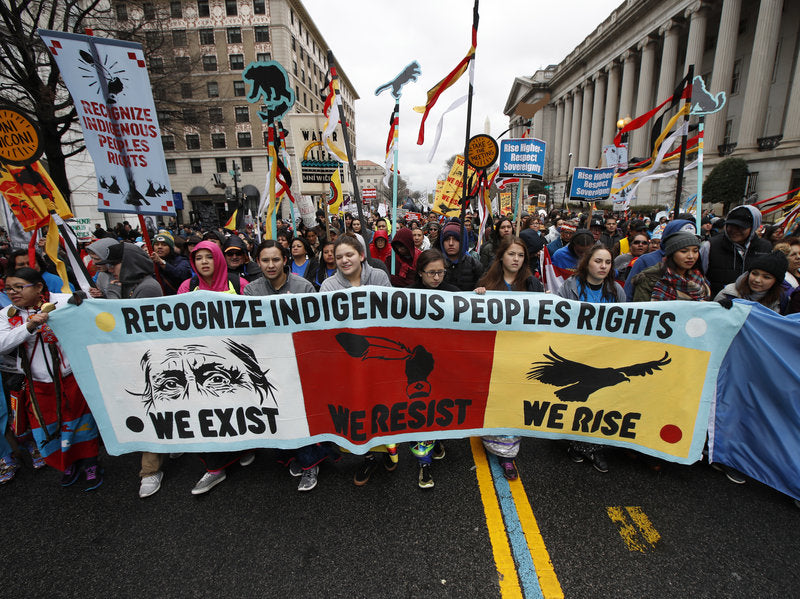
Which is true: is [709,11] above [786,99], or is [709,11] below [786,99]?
above

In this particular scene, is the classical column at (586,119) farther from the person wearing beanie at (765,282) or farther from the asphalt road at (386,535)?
the asphalt road at (386,535)

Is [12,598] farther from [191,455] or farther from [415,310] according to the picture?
[415,310]

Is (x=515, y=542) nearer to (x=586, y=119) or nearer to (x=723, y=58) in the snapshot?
(x=723, y=58)

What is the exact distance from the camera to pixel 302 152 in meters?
8.30

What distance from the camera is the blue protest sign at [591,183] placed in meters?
9.13

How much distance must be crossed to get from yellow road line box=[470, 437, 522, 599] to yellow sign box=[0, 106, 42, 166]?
501cm

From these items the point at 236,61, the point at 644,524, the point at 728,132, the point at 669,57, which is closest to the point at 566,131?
the point at 669,57

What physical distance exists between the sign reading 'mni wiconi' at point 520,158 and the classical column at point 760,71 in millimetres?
25122

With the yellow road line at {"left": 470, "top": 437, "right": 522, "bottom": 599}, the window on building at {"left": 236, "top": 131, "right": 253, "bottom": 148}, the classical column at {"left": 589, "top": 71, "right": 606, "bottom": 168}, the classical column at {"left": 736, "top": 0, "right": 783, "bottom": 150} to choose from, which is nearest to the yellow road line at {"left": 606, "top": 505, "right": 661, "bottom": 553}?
the yellow road line at {"left": 470, "top": 437, "right": 522, "bottom": 599}

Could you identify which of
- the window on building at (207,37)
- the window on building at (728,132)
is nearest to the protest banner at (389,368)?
the window on building at (728,132)

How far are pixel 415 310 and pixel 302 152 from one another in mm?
6927

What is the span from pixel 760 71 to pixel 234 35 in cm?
4620

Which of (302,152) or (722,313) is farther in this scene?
(302,152)

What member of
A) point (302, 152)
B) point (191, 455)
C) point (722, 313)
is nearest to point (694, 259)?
point (722, 313)
